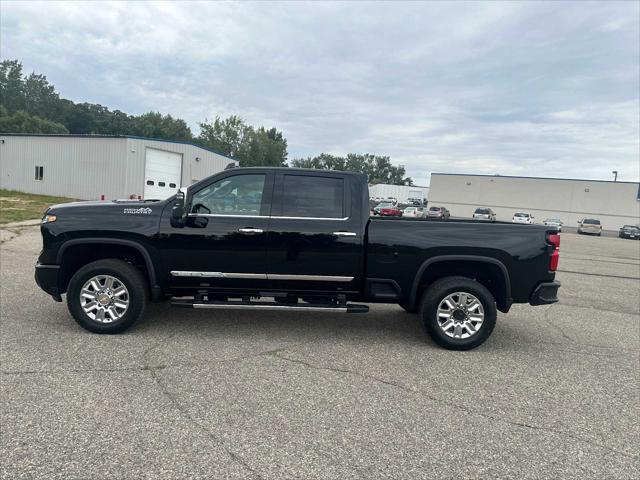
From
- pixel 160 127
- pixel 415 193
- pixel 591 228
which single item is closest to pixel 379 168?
pixel 415 193

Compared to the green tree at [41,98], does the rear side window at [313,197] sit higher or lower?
lower

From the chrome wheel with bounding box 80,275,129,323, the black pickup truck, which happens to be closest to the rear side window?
the black pickup truck

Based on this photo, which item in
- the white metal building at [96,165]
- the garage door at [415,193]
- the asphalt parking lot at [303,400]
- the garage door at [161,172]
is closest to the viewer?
the asphalt parking lot at [303,400]

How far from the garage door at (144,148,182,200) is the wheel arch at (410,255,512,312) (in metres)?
27.3

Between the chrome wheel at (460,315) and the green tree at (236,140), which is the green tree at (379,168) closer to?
the green tree at (236,140)

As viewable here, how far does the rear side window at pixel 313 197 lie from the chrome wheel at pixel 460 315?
5.10 feet

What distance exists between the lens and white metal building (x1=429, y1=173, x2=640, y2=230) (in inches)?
2112

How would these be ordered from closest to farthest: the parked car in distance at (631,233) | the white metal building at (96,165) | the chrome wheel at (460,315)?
1. the chrome wheel at (460,315)
2. the white metal building at (96,165)
3. the parked car in distance at (631,233)

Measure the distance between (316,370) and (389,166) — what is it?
151 metres

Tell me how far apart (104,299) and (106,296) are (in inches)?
1.6

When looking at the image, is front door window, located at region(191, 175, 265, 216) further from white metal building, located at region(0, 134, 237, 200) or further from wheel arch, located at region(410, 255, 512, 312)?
white metal building, located at region(0, 134, 237, 200)

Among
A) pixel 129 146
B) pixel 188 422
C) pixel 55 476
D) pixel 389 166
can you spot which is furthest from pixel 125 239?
pixel 389 166

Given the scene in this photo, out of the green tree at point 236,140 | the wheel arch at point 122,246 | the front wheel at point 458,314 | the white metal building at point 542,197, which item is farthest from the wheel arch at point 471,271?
the green tree at point 236,140

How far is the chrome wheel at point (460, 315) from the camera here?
5035 millimetres
